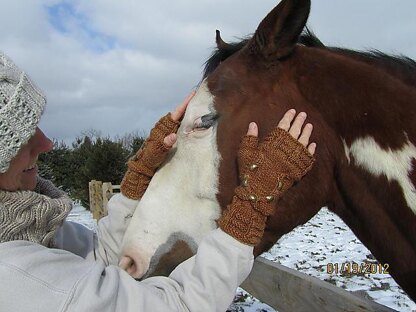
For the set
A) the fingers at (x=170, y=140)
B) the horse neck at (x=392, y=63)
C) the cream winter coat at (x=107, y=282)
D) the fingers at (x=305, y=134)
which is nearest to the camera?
the cream winter coat at (x=107, y=282)

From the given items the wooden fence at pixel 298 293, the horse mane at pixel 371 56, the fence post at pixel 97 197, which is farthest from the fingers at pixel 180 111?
the fence post at pixel 97 197

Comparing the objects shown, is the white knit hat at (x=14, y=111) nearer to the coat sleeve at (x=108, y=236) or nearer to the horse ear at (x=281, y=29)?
the coat sleeve at (x=108, y=236)

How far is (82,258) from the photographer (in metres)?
1.64

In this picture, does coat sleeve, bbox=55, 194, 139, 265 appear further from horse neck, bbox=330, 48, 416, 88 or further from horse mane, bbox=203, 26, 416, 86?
horse neck, bbox=330, 48, 416, 88

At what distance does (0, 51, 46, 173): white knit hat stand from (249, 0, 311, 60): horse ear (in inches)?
41.2

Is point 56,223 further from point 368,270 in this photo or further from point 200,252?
point 368,270

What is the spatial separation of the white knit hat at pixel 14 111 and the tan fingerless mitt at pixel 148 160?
2.27 feet

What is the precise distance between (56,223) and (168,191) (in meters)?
0.54

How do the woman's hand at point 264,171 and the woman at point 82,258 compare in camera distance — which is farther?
the woman's hand at point 264,171

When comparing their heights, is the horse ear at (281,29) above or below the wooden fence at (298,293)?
above

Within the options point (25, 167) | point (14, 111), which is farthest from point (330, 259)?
point (14, 111)

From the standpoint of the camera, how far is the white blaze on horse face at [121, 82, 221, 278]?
2.01 meters

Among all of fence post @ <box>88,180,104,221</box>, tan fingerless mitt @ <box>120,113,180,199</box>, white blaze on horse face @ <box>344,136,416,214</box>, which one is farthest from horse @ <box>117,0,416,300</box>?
fence post @ <box>88,180,104,221</box>

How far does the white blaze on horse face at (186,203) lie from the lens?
2.01m
